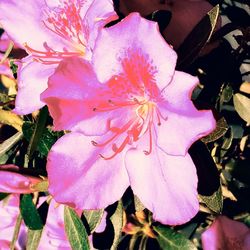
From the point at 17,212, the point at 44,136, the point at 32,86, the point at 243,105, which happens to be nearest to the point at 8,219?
the point at 17,212

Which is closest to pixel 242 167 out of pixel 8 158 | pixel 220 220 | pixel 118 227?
pixel 220 220

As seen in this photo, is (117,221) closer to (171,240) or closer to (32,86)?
(171,240)

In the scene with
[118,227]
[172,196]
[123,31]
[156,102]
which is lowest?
[118,227]

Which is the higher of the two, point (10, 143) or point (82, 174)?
point (82, 174)

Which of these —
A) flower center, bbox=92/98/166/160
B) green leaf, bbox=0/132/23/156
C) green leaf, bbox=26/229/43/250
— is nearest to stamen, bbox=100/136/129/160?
flower center, bbox=92/98/166/160

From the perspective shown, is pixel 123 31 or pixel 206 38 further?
pixel 206 38

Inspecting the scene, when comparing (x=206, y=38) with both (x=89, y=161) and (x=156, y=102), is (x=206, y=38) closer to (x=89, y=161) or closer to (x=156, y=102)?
(x=156, y=102)
